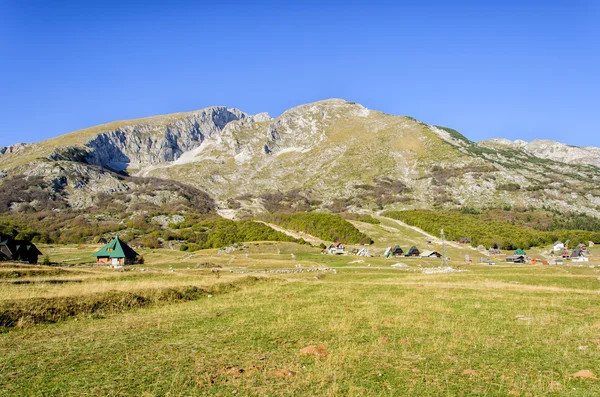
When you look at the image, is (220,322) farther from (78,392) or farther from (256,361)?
(78,392)

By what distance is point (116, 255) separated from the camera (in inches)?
3155

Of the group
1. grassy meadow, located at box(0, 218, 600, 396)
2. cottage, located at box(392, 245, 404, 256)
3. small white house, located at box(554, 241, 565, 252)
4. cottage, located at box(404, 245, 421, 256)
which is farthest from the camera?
small white house, located at box(554, 241, 565, 252)

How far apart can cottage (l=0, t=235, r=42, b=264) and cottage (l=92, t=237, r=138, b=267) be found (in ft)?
41.4

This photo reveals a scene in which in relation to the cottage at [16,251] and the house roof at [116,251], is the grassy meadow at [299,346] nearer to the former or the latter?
the house roof at [116,251]

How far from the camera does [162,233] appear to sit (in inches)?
6609

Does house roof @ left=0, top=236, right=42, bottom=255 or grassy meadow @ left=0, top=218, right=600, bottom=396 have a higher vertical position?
house roof @ left=0, top=236, right=42, bottom=255

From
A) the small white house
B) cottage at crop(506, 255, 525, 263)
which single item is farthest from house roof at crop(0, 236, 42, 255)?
the small white house

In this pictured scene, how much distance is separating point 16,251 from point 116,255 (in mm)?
18822

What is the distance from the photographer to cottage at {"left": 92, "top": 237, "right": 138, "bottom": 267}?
79812mm

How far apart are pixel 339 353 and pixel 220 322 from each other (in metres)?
9.27

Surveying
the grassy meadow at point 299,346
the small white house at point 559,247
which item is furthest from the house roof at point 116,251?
the small white house at point 559,247

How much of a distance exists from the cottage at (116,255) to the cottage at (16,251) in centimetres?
1261

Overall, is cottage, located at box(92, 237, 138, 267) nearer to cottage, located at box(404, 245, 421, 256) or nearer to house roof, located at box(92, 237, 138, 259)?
house roof, located at box(92, 237, 138, 259)

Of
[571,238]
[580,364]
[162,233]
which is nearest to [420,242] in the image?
[571,238]
